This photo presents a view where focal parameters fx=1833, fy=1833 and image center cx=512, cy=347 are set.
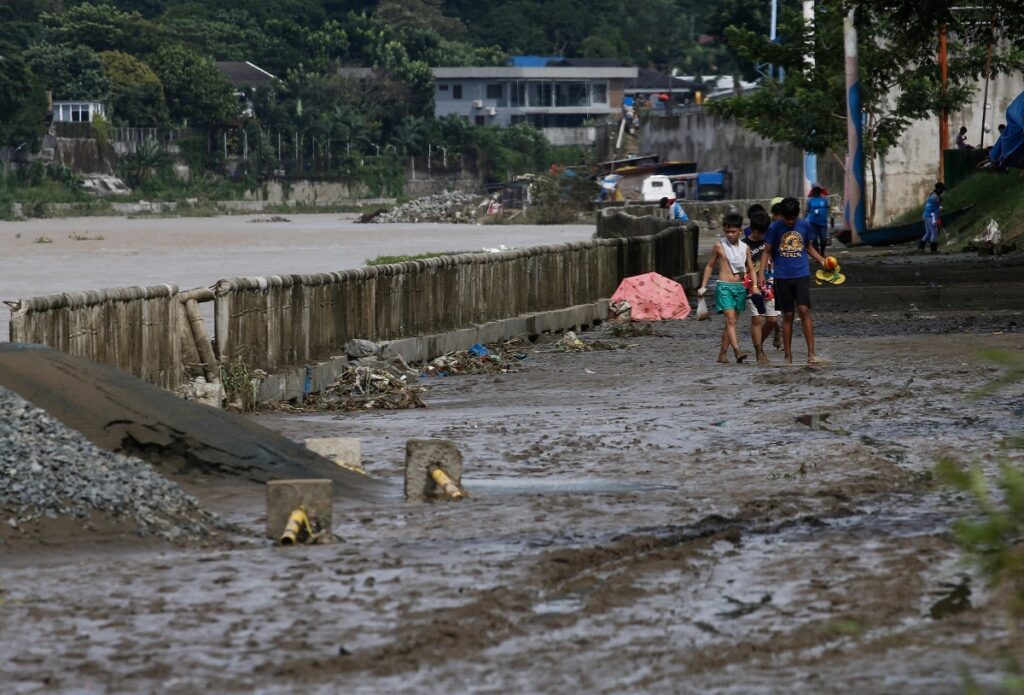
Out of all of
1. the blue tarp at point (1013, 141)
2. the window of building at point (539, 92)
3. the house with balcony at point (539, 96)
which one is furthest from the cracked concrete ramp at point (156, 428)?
the window of building at point (539, 92)

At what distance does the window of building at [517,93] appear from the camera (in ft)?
488

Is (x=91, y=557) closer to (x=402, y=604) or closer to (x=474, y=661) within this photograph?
(x=402, y=604)

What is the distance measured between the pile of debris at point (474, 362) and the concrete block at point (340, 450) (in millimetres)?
7418

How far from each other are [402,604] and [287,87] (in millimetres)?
132896

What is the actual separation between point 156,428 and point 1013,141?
75.8 feet

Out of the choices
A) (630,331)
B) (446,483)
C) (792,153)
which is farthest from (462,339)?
(792,153)

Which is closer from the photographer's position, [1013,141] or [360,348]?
[360,348]

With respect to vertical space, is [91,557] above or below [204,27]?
below

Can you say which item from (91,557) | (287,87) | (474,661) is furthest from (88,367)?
(287,87)

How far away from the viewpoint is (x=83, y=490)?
8719mm

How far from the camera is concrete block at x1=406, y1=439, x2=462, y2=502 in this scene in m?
9.66

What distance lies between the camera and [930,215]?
131ft

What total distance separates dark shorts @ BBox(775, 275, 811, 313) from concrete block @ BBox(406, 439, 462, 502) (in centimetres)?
788

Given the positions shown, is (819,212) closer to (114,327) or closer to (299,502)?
(114,327)
